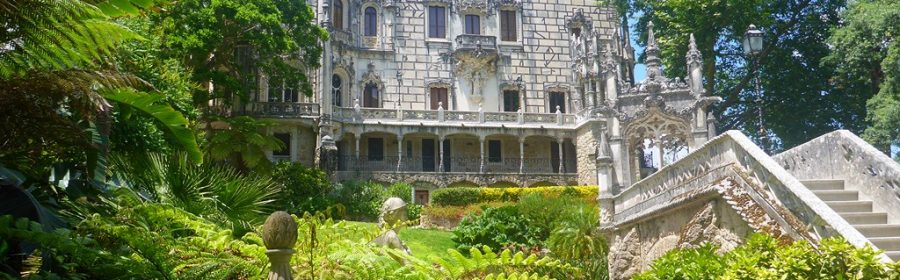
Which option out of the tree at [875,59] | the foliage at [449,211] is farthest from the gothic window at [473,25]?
the tree at [875,59]

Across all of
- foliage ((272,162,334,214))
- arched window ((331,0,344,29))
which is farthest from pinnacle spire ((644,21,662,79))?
arched window ((331,0,344,29))

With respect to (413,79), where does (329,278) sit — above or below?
below

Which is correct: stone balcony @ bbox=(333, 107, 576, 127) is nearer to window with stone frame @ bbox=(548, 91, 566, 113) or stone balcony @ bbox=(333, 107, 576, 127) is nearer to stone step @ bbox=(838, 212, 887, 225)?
window with stone frame @ bbox=(548, 91, 566, 113)

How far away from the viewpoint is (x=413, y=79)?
125ft

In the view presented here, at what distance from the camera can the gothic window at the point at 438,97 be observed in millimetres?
38250

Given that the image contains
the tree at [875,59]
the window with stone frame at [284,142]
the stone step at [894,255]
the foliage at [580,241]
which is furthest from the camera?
the window with stone frame at [284,142]

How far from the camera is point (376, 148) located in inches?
1465

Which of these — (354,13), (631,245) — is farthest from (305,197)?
(631,245)

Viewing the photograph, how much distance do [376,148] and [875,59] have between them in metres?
21.9

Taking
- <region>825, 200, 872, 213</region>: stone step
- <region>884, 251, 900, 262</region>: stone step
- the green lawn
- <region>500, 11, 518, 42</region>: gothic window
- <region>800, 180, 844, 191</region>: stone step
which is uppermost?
<region>500, 11, 518, 42</region>: gothic window

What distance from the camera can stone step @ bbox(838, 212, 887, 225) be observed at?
9829mm

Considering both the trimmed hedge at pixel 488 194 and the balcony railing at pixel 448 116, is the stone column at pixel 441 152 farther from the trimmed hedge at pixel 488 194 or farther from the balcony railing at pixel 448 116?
the trimmed hedge at pixel 488 194

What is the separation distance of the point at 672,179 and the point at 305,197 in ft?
→ 59.4

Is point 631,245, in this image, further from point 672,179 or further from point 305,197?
point 305,197
